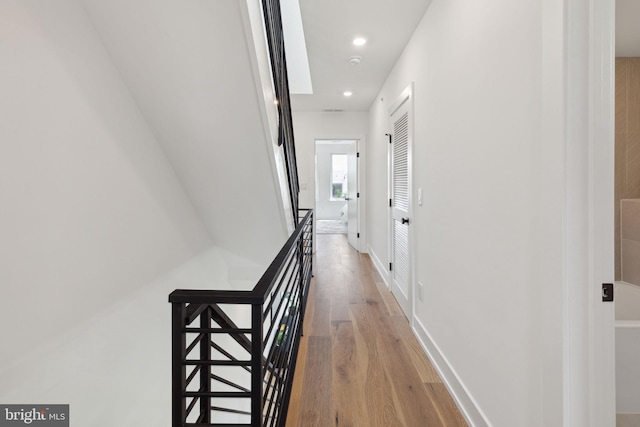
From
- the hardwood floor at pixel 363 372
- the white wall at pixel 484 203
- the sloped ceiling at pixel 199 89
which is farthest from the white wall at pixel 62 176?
the white wall at pixel 484 203

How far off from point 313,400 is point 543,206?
1.48 meters

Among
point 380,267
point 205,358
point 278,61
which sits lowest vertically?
point 380,267

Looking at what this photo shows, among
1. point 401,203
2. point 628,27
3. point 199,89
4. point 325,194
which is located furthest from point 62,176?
point 325,194

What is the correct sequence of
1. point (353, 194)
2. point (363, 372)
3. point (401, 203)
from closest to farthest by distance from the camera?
point (363, 372) → point (401, 203) → point (353, 194)

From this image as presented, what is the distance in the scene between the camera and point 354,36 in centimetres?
271

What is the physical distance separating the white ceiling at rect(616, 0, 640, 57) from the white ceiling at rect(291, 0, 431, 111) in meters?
1.09

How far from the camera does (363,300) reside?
10.8 feet

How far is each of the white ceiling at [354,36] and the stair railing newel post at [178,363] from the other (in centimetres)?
221

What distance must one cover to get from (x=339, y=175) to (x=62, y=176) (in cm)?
980

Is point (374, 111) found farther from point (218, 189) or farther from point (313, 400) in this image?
point (313, 400)

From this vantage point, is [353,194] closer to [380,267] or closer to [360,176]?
[360,176]

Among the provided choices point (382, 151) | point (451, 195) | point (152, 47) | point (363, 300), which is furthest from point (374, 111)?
point (152, 47)

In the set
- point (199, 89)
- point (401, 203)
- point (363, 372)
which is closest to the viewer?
point (199, 89)

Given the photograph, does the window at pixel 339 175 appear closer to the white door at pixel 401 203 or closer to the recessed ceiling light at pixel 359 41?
the white door at pixel 401 203
